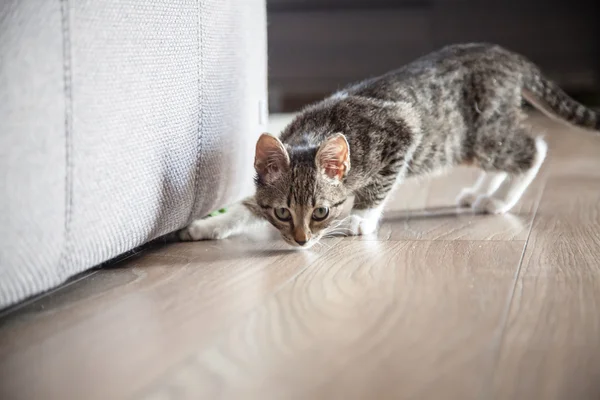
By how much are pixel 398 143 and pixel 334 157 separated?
278 millimetres

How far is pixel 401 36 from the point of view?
5.19 m

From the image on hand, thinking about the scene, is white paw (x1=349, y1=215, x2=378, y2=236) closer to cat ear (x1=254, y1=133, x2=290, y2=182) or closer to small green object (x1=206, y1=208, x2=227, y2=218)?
cat ear (x1=254, y1=133, x2=290, y2=182)

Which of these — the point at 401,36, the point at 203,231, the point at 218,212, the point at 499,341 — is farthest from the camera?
the point at 401,36

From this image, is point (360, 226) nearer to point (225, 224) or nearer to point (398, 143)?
point (398, 143)

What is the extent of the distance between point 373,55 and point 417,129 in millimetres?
3166

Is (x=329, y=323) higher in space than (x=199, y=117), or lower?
lower

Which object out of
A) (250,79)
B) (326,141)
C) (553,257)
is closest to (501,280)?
(553,257)

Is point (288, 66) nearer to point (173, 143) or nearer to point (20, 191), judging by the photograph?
point (173, 143)

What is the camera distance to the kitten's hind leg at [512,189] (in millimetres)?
2379

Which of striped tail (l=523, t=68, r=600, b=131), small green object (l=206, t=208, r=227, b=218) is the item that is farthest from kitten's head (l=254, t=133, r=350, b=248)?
striped tail (l=523, t=68, r=600, b=131)

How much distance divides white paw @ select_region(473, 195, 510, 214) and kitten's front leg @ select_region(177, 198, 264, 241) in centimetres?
73

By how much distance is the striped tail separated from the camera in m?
2.41

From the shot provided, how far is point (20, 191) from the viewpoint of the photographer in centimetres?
125

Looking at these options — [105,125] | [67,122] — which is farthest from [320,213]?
[67,122]
